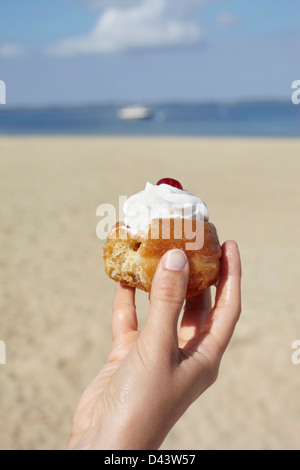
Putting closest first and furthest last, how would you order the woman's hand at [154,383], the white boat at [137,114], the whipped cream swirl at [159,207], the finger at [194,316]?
the woman's hand at [154,383] → the whipped cream swirl at [159,207] → the finger at [194,316] → the white boat at [137,114]

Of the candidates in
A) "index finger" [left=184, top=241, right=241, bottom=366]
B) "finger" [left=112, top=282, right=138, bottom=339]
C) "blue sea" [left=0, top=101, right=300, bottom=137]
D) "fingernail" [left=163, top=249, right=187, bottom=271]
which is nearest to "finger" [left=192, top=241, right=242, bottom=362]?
"index finger" [left=184, top=241, right=241, bottom=366]

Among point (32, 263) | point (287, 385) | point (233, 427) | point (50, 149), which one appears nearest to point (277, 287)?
point (287, 385)

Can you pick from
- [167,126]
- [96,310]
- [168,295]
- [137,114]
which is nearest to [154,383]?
[168,295]

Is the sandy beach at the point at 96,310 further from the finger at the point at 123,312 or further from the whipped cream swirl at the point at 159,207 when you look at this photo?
the whipped cream swirl at the point at 159,207

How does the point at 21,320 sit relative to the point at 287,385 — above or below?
above

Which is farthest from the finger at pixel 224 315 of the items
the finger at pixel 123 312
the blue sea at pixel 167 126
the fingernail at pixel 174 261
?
the blue sea at pixel 167 126

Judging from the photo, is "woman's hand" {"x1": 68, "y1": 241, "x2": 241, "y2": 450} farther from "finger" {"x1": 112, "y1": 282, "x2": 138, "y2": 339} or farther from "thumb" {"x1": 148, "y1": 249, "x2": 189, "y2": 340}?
"finger" {"x1": 112, "y1": 282, "x2": 138, "y2": 339}
